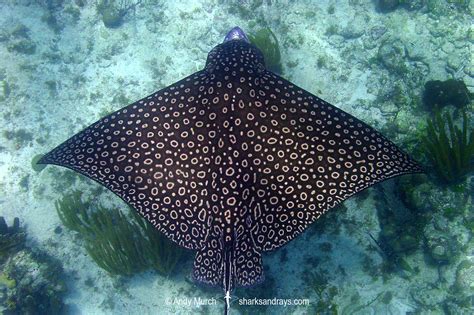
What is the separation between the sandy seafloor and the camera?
6.05m

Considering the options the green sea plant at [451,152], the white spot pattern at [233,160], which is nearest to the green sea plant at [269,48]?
the white spot pattern at [233,160]

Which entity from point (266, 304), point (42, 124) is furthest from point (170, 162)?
point (42, 124)

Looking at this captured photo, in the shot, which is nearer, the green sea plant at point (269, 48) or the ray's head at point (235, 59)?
the ray's head at point (235, 59)

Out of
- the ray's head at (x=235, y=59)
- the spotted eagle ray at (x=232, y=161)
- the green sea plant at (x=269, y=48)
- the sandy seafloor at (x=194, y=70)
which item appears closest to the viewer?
the spotted eagle ray at (x=232, y=161)

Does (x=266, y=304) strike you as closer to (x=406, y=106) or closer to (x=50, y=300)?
(x=50, y=300)

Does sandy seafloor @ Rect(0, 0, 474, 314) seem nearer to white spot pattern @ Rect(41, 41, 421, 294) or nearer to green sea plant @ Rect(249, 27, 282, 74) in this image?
green sea plant @ Rect(249, 27, 282, 74)

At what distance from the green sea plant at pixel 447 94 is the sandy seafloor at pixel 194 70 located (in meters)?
0.35

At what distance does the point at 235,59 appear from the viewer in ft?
17.8

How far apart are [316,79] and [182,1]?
4.72 m

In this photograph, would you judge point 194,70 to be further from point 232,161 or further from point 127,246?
point 232,161

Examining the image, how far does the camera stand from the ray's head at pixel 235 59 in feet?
17.4

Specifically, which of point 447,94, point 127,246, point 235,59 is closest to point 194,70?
point 235,59

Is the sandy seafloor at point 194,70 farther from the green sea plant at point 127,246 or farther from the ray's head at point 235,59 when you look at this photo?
the ray's head at point 235,59

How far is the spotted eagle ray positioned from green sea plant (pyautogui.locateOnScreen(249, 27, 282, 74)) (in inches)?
122
